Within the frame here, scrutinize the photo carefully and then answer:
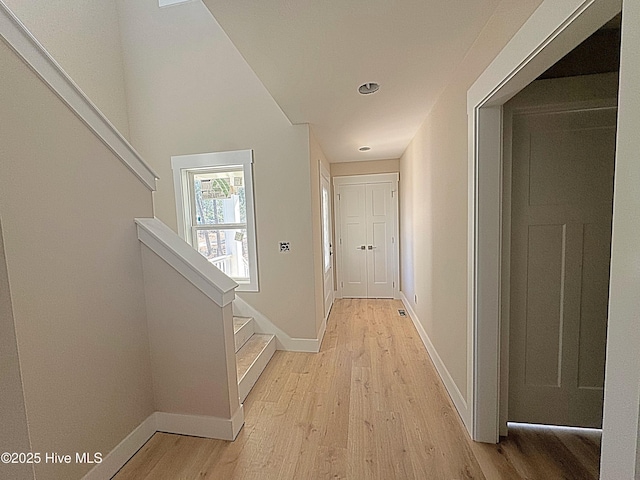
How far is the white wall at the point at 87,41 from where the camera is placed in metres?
2.62

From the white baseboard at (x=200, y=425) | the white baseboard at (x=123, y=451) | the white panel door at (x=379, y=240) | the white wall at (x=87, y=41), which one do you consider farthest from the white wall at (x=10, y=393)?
the white panel door at (x=379, y=240)

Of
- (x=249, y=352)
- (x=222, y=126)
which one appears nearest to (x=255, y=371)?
(x=249, y=352)

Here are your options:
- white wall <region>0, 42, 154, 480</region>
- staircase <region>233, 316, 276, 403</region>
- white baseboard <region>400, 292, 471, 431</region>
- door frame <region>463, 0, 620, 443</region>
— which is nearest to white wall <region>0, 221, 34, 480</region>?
white wall <region>0, 42, 154, 480</region>

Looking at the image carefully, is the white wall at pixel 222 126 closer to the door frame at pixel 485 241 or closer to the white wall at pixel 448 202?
the white wall at pixel 448 202

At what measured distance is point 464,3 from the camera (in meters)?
1.31

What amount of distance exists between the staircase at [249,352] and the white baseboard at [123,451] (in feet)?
1.99

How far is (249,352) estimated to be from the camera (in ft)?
8.93

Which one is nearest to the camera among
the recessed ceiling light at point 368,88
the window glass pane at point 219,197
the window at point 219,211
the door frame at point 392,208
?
the recessed ceiling light at point 368,88

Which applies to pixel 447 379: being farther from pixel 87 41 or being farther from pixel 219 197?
pixel 87 41

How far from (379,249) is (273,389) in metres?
3.03

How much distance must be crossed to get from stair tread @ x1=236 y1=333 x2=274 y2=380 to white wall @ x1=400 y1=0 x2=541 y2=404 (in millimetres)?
1660

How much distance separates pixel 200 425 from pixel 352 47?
8.26 feet

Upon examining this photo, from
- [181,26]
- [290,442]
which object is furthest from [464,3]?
[181,26]

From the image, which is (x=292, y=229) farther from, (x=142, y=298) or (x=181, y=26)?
(x=181, y=26)
